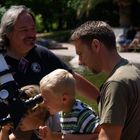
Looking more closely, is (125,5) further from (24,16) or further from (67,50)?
(24,16)

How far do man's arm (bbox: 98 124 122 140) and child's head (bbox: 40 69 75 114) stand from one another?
44 cm

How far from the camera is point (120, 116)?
332 cm

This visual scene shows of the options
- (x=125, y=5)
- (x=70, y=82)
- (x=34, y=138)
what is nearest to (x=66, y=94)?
(x=70, y=82)

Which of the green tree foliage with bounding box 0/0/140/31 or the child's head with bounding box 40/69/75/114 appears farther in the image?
the green tree foliage with bounding box 0/0/140/31

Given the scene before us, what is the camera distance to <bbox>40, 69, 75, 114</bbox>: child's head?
3.68 meters

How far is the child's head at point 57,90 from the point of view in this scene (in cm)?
368

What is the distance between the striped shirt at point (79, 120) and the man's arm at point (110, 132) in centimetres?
48

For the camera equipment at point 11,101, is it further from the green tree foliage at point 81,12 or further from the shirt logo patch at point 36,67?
the green tree foliage at point 81,12

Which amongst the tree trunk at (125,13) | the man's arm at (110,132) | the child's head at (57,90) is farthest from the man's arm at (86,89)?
the tree trunk at (125,13)

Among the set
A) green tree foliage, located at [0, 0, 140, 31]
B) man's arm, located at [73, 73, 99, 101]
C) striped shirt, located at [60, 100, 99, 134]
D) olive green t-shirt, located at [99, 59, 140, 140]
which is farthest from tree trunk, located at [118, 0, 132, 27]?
olive green t-shirt, located at [99, 59, 140, 140]

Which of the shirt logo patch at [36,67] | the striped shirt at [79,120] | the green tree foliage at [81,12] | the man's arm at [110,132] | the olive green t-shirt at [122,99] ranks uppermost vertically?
the olive green t-shirt at [122,99]

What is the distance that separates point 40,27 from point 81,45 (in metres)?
38.0

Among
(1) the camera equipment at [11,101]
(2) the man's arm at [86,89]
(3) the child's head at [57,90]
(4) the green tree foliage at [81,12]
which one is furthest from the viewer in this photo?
(4) the green tree foliage at [81,12]

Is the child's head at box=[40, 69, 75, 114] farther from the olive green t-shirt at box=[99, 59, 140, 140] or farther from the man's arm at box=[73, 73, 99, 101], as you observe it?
the man's arm at box=[73, 73, 99, 101]
